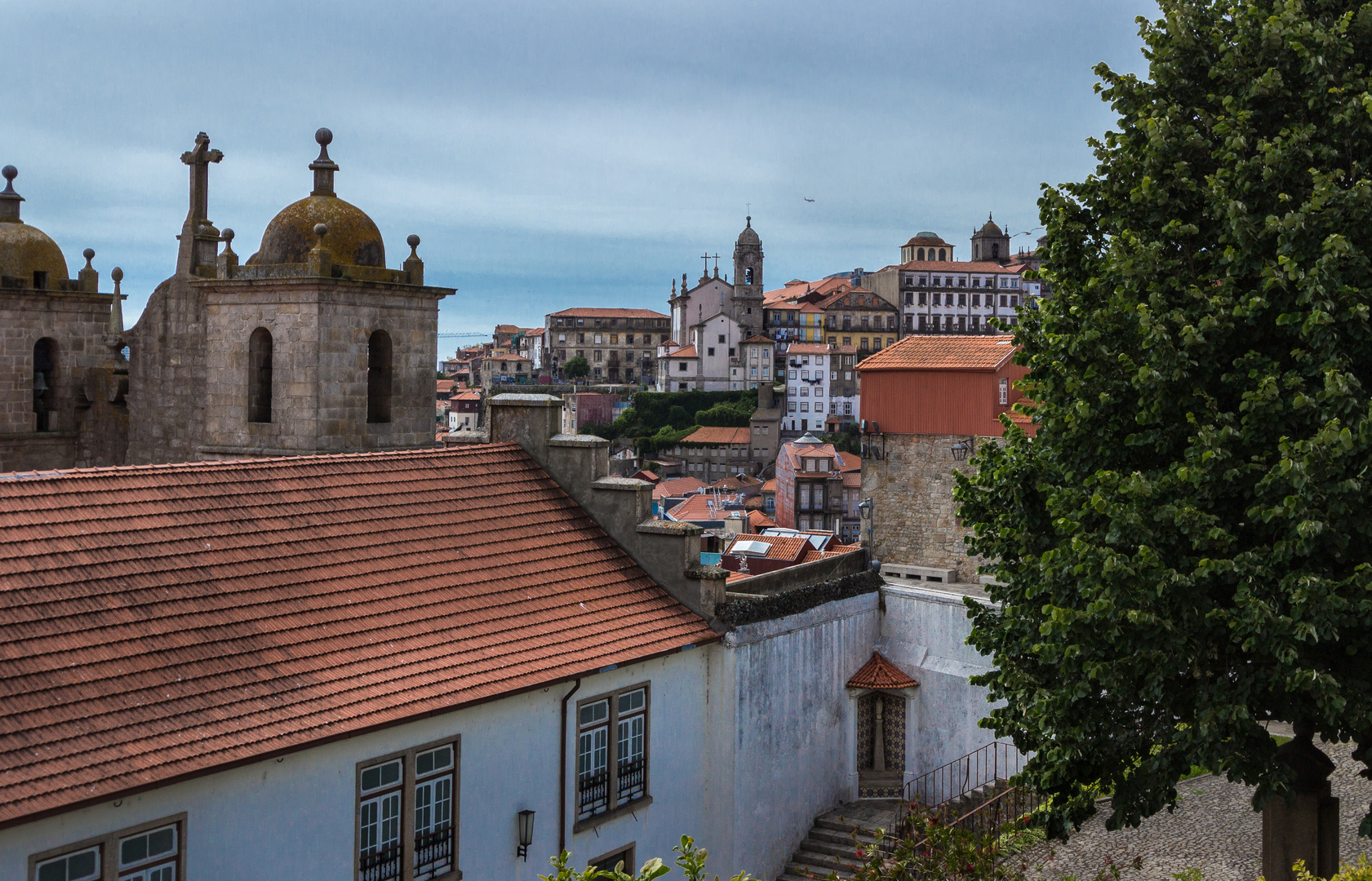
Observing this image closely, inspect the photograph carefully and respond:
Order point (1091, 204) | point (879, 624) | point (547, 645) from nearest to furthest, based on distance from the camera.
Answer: point (1091, 204) → point (547, 645) → point (879, 624)

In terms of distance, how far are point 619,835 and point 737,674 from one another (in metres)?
2.72

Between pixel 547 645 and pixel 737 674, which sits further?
pixel 737 674

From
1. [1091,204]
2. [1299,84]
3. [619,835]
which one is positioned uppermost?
[1299,84]

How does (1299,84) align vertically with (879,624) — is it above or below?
above

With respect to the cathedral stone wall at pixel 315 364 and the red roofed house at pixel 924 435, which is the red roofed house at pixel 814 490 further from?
the cathedral stone wall at pixel 315 364

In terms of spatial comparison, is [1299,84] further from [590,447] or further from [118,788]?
[118,788]

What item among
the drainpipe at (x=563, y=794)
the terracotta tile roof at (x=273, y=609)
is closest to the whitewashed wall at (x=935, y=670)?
the terracotta tile roof at (x=273, y=609)

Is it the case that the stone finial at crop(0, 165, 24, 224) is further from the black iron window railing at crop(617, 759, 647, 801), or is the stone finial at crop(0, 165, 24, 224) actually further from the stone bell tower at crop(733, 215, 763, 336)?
the stone bell tower at crop(733, 215, 763, 336)

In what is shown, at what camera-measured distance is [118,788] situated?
34.4 ft

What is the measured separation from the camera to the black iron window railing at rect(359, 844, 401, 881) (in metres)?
12.9

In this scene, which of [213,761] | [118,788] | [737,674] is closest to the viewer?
[118,788]

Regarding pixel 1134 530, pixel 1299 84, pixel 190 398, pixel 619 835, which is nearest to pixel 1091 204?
pixel 1299 84

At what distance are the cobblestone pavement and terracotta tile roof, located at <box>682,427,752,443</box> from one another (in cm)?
10776

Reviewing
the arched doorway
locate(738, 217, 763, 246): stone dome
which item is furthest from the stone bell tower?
the arched doorway
